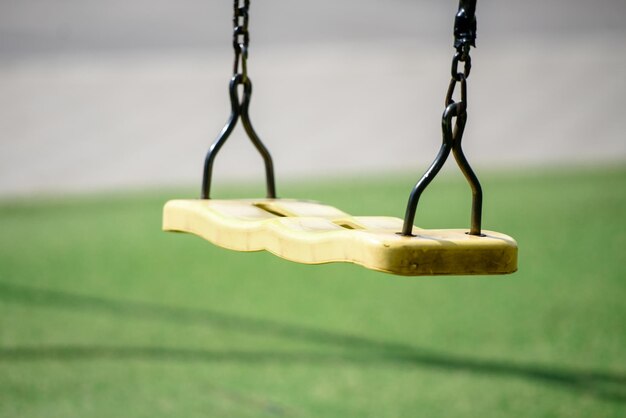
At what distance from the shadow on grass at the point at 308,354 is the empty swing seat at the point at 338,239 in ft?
3.31

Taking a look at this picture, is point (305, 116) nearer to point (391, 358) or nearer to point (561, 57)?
point (561, 57)

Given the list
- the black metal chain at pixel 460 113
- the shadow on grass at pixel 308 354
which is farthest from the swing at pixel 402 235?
the shadow on grass at pixel 308 354

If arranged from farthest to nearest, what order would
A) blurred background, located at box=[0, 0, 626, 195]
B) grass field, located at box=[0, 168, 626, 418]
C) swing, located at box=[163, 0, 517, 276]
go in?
blurred background, located at box=[0, 0, 626, 195] → grass field, located at box=[0, 168, 626, 418] → swing, located at box=[163, 0, 517, 276]

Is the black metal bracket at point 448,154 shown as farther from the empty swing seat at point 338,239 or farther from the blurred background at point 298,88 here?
the blurred background at point 298,88

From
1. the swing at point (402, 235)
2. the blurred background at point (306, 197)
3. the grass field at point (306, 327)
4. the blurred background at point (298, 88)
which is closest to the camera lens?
the swing at point (402, 235)

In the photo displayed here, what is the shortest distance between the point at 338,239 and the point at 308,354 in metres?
1.48

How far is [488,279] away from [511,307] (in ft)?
1.32

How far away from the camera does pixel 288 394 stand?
2.42 m

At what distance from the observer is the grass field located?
7.82 ft

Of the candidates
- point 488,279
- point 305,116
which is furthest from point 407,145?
point 488,279

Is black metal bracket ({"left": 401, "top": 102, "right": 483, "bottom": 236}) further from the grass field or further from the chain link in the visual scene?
the grass field

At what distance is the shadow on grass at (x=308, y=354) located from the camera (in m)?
2.51

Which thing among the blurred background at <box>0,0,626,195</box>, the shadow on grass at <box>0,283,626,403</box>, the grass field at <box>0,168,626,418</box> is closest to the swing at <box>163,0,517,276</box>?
the grass field at <box>0,168,626,418</box>

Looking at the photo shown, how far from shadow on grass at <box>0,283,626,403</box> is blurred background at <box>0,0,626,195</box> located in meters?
2.92
